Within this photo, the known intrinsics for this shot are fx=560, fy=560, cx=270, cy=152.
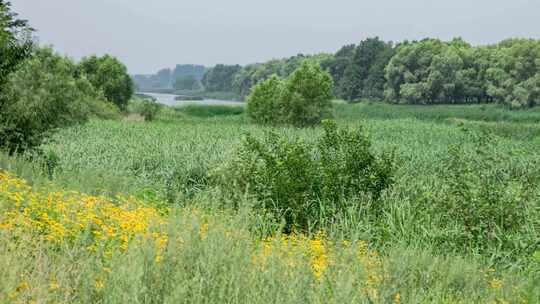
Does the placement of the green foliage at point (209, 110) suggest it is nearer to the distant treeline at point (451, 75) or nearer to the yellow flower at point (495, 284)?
the distant treeline at point (451, 75)

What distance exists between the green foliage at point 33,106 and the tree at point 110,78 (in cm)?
5276

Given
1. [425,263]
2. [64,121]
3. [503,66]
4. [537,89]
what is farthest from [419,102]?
[425,263]

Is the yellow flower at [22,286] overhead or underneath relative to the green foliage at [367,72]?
underneath

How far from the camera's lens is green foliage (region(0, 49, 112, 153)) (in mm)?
13703

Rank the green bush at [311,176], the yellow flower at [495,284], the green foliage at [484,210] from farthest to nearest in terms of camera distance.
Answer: the green bush at [311,176] < the green foliage at [484,210] < the yellow flower at [495,284]

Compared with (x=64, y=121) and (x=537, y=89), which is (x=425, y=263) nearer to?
(x=64, y=121)

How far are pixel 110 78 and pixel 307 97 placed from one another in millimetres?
33157

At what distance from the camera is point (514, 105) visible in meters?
69.0

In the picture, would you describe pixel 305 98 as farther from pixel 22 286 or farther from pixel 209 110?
pixel 209 110

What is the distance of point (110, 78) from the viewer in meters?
67.3

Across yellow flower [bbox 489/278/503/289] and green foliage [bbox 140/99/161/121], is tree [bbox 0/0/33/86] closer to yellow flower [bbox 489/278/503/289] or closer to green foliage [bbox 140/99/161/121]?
yellow flower [bbox 489/278/503/289]

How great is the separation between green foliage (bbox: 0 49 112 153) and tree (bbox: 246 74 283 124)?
29279 millimetres

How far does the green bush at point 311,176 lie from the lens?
10828 millimetres

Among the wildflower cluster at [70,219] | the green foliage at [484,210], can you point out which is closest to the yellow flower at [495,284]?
the green foliage at [484,210]
